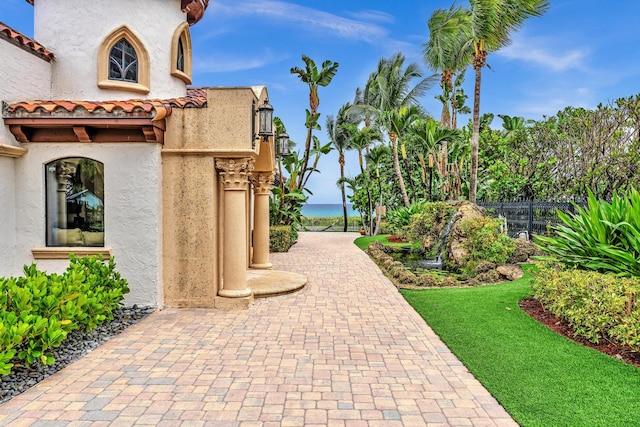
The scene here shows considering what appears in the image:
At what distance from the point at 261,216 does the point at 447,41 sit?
771 inches

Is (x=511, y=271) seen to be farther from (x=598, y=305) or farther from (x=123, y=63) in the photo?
(x=123, y=63)

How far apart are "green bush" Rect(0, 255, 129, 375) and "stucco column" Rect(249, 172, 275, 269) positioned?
548 centimetres

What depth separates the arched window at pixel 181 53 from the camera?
32.4 ft

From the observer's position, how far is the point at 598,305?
6004 mm

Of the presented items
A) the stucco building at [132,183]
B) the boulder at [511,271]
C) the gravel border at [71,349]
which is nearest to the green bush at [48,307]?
the gravel border at [71,349]

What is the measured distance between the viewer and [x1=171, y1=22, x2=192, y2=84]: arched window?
9.88 meters

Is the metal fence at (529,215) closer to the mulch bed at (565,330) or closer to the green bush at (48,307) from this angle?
the mulch bed at (565,330)

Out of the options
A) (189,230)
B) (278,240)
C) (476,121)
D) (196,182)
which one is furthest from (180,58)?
(476,121)

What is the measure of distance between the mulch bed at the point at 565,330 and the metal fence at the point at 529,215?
24.8 ft

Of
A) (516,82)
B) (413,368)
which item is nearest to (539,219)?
(516,82)

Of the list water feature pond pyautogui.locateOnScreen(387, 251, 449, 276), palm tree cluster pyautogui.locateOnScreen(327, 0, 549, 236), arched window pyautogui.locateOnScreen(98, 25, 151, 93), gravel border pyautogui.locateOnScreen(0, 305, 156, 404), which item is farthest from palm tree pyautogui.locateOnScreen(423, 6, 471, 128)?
gravel border pyautogui.locateOnScreen(0, 305, 156, 404)

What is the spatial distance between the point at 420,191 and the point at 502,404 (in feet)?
104

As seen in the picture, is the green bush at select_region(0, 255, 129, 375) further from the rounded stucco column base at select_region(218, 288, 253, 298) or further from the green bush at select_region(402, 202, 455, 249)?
the green bush at select_region(402, 202, 455, 249)

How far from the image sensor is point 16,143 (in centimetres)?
793
